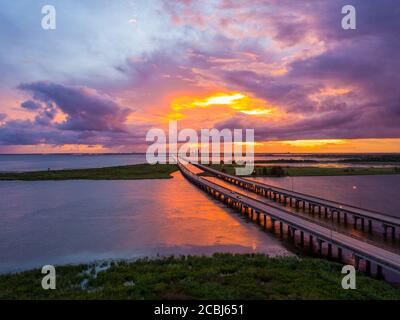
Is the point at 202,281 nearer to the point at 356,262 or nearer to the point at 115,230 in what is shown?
the point at 356,262

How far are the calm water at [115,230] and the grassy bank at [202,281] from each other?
483cm

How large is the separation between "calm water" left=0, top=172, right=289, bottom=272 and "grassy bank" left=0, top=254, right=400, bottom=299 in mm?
4835

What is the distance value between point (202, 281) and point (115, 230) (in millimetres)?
19822

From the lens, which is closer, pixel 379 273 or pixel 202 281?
pixel 202 281

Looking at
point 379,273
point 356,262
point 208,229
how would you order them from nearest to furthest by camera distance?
point 379,273 → point 356,262 → point 208,229

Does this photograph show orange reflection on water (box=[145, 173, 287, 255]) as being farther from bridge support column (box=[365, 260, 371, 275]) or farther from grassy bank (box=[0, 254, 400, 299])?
bridge support column (box=[365, 260, 371, 275])

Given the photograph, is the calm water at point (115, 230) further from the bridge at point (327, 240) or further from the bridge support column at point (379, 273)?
the bridge support column at point (379, 273)

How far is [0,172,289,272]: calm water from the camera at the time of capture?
93.7ft

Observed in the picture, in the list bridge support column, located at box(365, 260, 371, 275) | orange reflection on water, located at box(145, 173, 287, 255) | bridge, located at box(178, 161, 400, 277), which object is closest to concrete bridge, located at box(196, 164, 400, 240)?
bridge, located at box(178, 161, 400, 277)

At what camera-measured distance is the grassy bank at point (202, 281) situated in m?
17.2

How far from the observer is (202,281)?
19.2 m

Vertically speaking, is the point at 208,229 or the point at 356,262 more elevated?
the point at 356,262

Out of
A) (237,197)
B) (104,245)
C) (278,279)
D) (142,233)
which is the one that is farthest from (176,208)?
(278,279)

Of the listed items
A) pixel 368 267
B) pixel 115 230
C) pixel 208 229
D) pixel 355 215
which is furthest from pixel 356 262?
pixel 115 230
